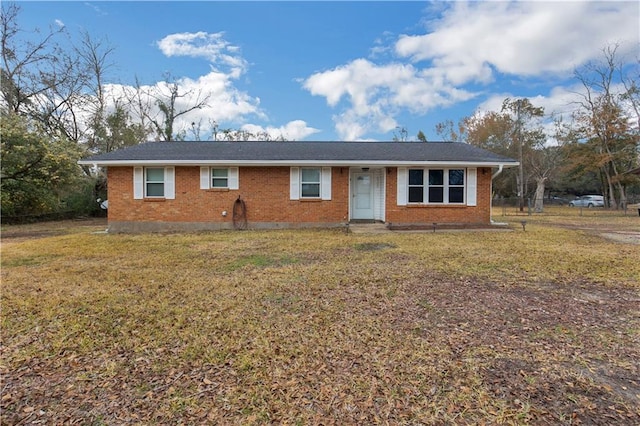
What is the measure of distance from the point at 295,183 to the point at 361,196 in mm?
2765

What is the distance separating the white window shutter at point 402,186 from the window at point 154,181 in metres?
8.55

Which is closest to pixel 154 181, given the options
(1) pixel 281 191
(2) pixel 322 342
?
(1) pixel 281 191

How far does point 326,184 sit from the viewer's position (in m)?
12.2

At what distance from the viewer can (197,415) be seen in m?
2.22

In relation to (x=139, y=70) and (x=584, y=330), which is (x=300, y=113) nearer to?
(x=139, y=70)

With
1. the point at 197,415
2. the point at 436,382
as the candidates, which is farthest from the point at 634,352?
the point at 197,415

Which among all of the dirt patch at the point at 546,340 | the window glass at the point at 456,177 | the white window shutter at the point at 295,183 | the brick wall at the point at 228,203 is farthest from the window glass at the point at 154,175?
the window glass at the point at 456,177

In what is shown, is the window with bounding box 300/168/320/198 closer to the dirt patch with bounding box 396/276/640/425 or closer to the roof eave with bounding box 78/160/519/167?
the roof eave with bounding box 78/160/519/167

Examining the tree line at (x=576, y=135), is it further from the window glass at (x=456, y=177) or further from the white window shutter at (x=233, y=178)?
A: the white window shutter at (x=233, y=178)

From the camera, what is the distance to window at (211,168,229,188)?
1209 cm

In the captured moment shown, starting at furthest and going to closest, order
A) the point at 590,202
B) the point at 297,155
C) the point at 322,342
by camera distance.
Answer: the point at 590,202 → the point at 297,155 → the point at 322,342

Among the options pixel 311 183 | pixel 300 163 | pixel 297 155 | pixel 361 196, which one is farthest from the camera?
pixel 361 196

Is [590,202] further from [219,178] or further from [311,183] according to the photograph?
[219,178]

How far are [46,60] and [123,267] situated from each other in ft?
66.8
